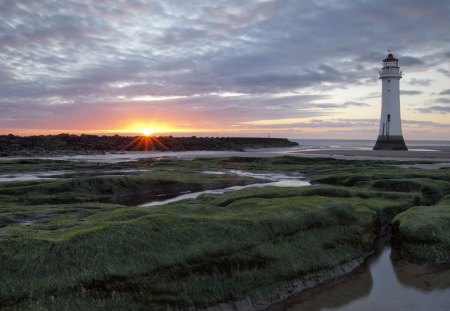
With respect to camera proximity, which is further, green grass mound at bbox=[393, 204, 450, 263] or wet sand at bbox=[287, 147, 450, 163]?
wet sand at bbox=[287, 147, 450, 163]

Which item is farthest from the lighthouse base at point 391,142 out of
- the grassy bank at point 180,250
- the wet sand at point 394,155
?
the grassy bank at point 180,250

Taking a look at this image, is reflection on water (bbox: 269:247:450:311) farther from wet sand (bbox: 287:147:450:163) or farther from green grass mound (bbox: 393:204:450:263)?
wet sand (bbox: 287:147:450:163)

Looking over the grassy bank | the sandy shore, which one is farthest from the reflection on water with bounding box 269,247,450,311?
the sandy shore

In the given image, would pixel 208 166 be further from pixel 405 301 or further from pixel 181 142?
pixel 181 142

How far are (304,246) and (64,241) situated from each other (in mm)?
6998

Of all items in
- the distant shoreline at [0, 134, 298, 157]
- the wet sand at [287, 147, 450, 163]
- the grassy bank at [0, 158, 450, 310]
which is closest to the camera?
the grassy bank at [0, 158, 450, 310]

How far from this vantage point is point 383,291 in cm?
1141

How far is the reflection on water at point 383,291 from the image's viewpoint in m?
10.4

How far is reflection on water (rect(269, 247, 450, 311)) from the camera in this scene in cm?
1038

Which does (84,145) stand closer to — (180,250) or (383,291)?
(180,250)

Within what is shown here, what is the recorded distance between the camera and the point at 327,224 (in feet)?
46.9

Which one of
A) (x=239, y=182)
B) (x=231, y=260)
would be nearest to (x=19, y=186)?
(x=239, y=182)

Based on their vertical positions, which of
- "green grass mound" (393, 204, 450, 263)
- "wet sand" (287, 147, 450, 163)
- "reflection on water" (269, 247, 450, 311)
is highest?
"wet sand" (287, 147, 450, 163)

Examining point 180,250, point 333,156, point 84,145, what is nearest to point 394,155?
point 333,156
